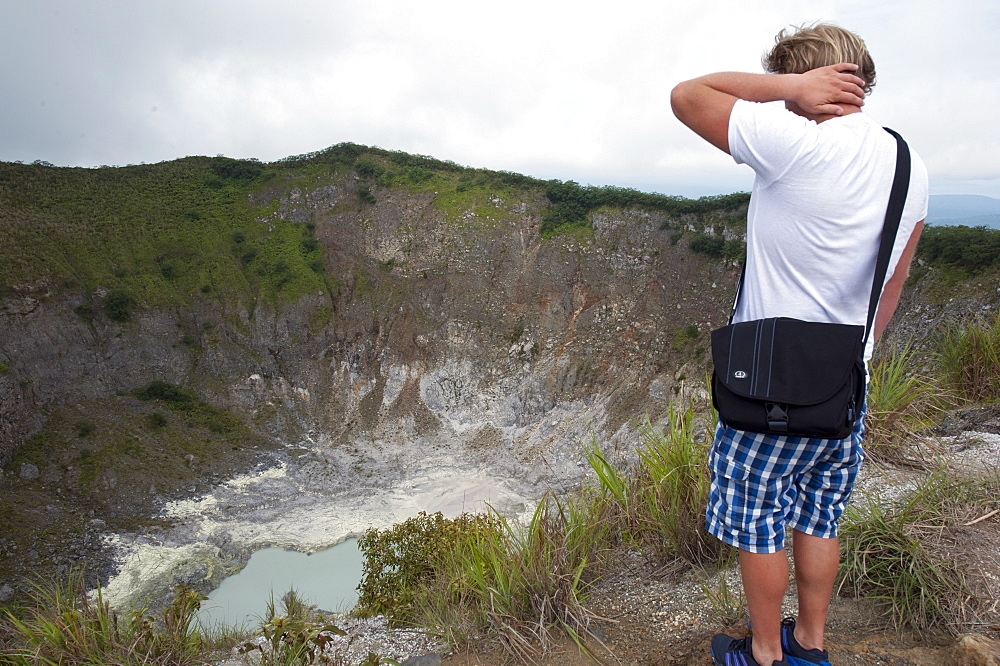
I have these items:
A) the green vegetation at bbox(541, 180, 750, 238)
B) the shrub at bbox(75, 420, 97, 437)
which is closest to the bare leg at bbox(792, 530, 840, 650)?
the green vegetation at bbox(541, 180, 750, 238)

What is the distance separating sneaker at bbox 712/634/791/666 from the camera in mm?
1831

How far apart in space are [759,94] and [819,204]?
385 millimetres

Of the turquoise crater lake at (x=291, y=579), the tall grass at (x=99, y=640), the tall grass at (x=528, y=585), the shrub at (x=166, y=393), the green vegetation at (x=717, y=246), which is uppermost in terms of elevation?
the green vegetation at (x=717, y=246)

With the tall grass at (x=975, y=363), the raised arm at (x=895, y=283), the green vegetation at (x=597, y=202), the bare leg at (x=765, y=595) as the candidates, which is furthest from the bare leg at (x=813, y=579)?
the green vegetation at (x=597, y=202)

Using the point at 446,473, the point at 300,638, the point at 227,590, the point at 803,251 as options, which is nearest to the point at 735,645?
the point at 803,251

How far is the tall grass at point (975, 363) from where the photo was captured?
4230 millimetres

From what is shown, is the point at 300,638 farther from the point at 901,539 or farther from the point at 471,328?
the point at 471,328

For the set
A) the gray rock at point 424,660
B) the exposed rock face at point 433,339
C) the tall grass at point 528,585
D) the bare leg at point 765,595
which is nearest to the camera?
the bare leg at point 765,595

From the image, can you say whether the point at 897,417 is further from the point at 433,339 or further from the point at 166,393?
the point at 166,393

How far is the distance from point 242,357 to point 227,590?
13734 millimetres

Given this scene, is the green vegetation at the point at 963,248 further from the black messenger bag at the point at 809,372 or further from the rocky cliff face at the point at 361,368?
the black messenger bag at the point at 809,372

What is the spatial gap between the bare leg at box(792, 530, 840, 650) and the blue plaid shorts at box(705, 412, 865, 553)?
0.13 ft

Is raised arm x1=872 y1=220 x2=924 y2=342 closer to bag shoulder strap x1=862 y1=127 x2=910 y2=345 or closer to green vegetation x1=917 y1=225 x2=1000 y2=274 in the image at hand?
bag shoulder strap x1=862 y1=127 x2=910 y2=345

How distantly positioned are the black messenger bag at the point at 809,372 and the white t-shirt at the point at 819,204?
0.12 ft
